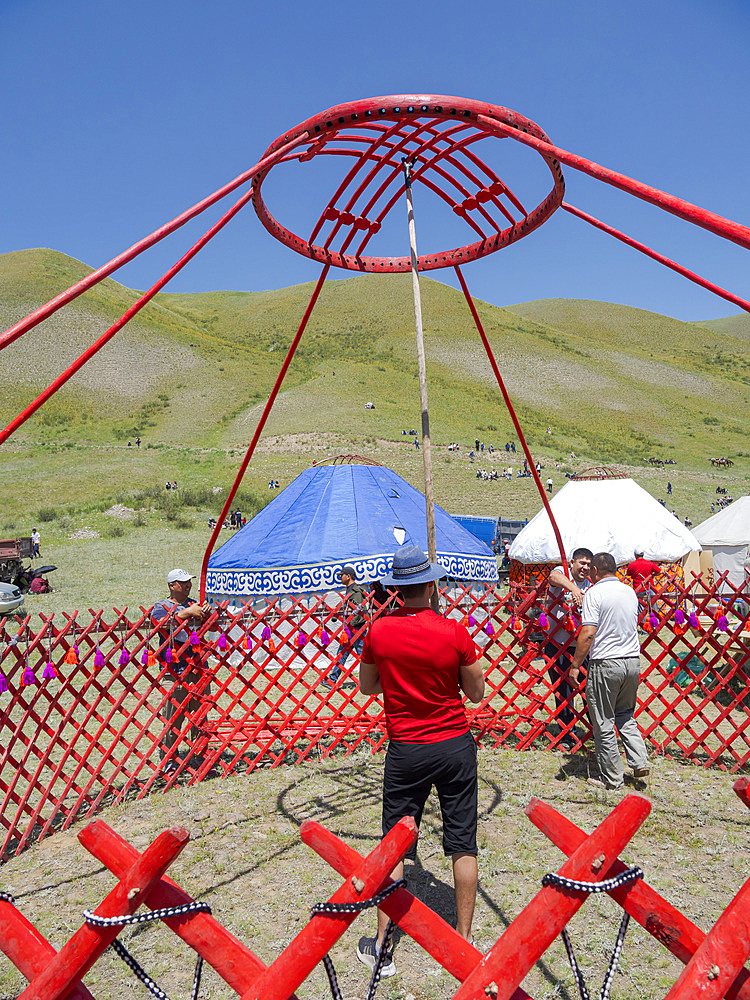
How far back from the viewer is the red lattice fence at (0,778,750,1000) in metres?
1.15

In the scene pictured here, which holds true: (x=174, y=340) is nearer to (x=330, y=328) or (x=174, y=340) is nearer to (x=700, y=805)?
(x=330, y=328)

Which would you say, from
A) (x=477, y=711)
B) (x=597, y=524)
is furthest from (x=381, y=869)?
(x=597, y=524)

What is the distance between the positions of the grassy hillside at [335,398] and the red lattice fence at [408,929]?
53.6 feet

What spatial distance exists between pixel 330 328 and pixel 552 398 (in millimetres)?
33061

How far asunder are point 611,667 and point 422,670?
1972 millimetres

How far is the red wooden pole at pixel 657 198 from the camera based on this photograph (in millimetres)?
1667

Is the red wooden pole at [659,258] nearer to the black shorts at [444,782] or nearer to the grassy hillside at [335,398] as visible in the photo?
the black shorts at [444,782]

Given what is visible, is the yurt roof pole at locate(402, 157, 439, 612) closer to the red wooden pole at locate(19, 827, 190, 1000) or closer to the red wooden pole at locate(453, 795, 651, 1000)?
the red wooden pole at locate(453, 795, 651, 1000)

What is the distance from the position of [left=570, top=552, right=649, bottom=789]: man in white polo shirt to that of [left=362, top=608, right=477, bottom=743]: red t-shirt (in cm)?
179

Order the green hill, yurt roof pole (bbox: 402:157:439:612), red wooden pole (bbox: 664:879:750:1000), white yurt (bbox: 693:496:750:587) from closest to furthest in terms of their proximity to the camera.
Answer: red wooden pole (bbox: 664:879:750:1000)
yurt roof pole (bbox: 402:157:439:612)
white yurt (bbox: 693:496:750:587)
the green hill

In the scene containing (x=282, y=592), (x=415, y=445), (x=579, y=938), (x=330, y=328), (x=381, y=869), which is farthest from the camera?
(x=330, y=328)

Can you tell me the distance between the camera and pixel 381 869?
1202mm

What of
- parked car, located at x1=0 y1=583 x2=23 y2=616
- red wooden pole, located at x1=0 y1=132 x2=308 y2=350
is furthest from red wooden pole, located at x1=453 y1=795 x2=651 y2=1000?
parked car, located at x1=0 y1=583 x2=23 y2=616

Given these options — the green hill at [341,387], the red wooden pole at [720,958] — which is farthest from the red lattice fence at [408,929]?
Result: the green hill at [341,387]
